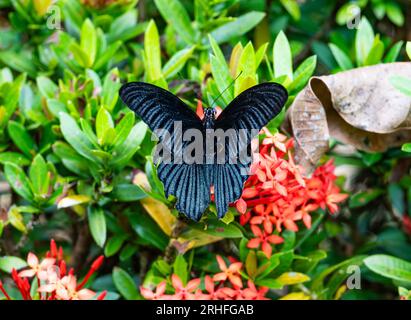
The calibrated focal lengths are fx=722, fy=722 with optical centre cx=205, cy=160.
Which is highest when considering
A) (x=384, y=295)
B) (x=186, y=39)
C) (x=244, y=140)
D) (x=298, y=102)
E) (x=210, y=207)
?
(x=186, y=39)

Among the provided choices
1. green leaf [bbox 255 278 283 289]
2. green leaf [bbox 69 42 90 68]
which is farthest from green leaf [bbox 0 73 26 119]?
green leaf [bbox 255 278 283 289]

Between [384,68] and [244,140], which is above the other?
[384,68]

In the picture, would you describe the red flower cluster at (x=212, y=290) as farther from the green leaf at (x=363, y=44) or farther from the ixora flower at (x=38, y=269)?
the green leaf at (x=363, y=44)

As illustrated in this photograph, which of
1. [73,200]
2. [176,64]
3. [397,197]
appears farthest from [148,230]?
[397,197]

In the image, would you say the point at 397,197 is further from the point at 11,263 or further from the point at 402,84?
the point at 11,263

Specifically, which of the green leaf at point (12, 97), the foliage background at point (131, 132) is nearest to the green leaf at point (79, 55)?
the foliage background at point (131, 132)

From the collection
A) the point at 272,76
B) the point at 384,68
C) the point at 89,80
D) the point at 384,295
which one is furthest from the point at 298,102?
the point at 384,295

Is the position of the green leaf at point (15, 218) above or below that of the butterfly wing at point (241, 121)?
below

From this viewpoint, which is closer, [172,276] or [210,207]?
[210,207]
